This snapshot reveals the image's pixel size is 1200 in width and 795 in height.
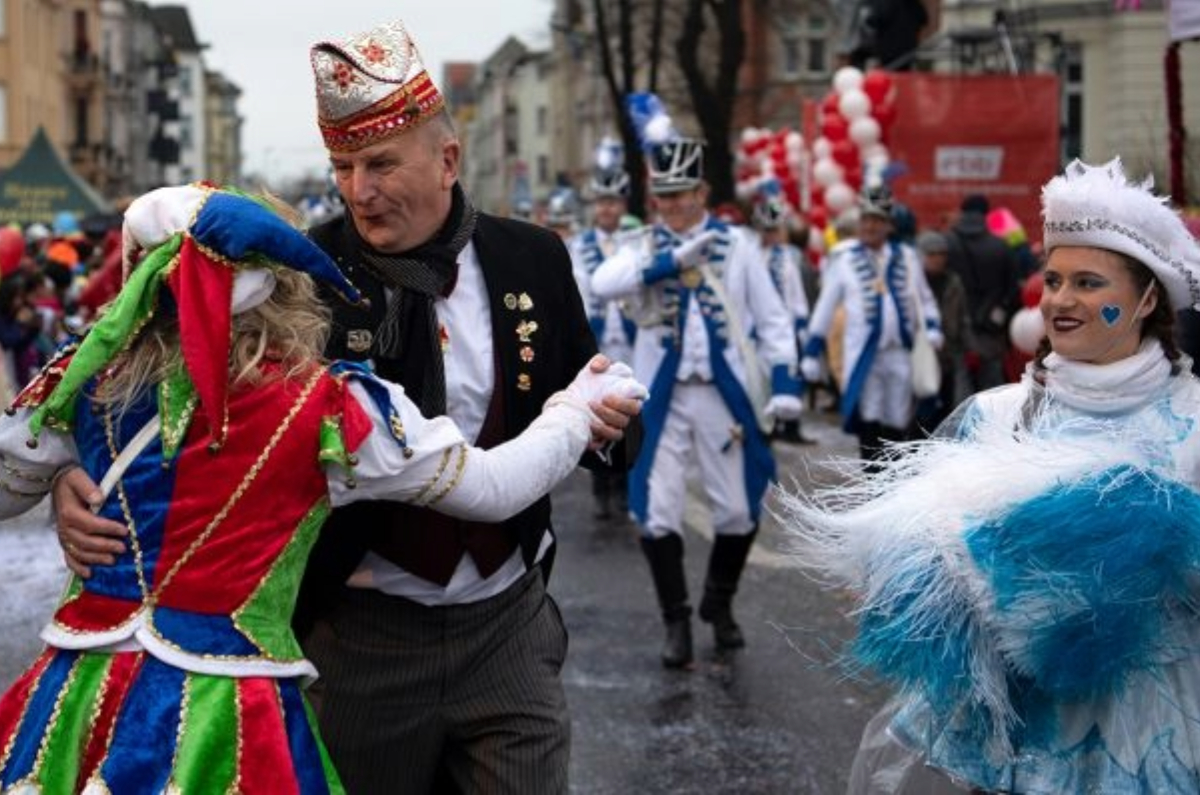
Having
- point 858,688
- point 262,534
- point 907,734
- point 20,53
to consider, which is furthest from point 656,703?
point 20,53

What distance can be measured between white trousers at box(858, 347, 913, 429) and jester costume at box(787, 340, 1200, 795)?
8.25m

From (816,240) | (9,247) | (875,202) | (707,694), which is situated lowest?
(707,694)

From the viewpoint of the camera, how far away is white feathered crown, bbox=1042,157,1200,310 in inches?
168

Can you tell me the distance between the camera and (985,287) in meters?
15.7

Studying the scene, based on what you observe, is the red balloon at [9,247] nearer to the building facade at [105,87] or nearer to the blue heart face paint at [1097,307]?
the blue heart face paint at [1097,307]

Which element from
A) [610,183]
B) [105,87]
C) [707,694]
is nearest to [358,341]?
[707,694]

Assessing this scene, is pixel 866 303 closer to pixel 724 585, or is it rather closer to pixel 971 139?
pixel 724 585

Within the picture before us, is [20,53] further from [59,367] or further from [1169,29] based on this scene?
[59,367]

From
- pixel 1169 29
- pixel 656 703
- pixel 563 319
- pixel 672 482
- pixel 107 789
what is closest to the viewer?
pixel 107 789

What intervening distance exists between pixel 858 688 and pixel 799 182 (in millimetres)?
18784

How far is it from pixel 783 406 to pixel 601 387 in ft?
16.1

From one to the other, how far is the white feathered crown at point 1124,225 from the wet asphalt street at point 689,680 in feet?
3.26

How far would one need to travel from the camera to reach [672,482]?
28.5 feet

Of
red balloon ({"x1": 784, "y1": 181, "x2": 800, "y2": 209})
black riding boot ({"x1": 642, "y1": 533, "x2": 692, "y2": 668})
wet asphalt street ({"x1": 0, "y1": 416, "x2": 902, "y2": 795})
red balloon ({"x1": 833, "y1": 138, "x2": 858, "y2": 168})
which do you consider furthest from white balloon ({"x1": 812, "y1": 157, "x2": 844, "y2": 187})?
black riding boot ({"x1": 642, "y1": 533, "x2": 692, "y2": 668})
